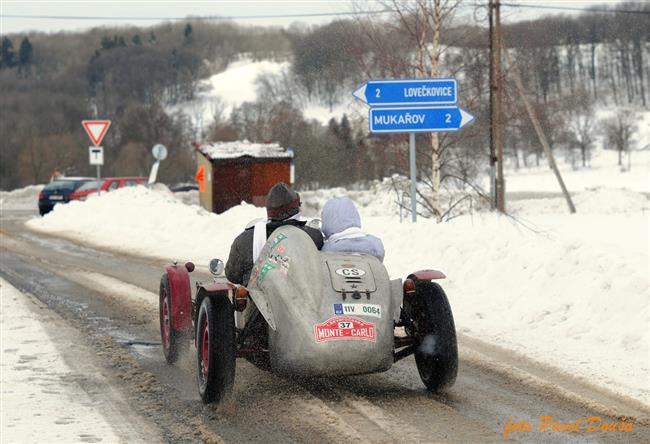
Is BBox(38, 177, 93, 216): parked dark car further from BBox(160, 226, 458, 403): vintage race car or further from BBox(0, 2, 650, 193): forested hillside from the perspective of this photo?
BBox(160, 226, 458, 403): vintage race car

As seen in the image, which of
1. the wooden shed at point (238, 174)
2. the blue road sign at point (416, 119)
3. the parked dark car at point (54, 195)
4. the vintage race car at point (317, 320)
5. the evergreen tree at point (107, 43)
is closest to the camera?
the vintage race car at point (317, 320)

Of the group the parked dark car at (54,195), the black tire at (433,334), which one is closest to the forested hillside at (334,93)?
the parked dark car at (54,195)

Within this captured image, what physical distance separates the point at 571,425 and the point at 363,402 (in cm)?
139

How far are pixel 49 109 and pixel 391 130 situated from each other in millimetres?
112991

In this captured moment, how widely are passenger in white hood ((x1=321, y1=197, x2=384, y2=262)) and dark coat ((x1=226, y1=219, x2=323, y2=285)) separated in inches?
4.0

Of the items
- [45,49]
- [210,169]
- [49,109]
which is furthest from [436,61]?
[45,49]

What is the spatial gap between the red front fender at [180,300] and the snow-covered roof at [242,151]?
27.3 m

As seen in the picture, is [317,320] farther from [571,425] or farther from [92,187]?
[92,187]

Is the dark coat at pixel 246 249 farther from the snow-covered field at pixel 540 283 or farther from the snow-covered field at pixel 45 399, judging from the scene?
the snow-covered field at pixel 540 283

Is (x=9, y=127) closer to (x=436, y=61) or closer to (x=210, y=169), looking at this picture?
(x=210, y=169)

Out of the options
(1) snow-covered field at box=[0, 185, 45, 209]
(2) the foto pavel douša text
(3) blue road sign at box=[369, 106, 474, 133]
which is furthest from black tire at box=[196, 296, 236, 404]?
(1) snow-covered field at box=[0, 185, 45, 209]

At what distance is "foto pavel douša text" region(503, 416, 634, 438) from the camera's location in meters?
5.98

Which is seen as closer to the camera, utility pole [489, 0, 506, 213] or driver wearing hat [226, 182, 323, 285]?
driver wearing hat [226, 182, 323, 285]

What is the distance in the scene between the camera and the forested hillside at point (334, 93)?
2467 centimetres
